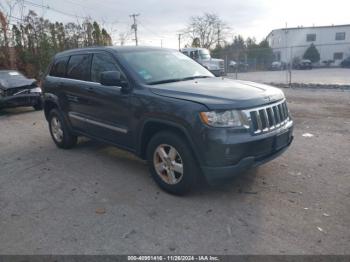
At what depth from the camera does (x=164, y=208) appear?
11.4ft

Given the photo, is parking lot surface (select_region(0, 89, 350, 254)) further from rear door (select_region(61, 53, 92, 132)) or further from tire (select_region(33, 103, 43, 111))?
tire (select_region(33, 103, 43, 111))

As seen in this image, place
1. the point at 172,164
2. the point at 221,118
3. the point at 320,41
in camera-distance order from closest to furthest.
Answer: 1. the point at 221,118
2. the point at 172,164
3. the point at 320,41

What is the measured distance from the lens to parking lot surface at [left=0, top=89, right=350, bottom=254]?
9.29 feet

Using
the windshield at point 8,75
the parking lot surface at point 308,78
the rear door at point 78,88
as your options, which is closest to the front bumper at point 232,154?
the rear door at point 78,88

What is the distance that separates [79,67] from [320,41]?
171 feet

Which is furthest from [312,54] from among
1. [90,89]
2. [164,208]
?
[164,208]

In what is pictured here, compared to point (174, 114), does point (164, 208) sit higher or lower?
lower

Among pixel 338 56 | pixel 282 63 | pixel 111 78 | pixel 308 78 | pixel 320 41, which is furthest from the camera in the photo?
pixel 320 41

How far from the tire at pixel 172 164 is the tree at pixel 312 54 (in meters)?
48.0

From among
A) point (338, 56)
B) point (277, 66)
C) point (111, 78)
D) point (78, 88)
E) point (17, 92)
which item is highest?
point (338, 56)

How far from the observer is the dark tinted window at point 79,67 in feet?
16.0

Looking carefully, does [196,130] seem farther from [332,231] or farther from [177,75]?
[332,231]

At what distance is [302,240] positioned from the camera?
2.81 metres

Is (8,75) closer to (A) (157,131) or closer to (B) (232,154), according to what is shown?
(A) (157,131)
